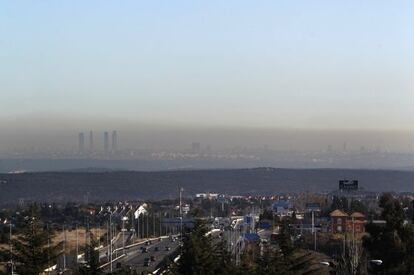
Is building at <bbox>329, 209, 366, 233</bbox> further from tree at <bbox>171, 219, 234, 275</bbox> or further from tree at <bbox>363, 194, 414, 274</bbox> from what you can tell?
tree at <bbox>171, 219, 234, 275</bbox>

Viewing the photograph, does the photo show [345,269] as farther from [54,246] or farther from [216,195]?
[216,195]

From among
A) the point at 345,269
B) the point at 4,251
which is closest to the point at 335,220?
the point at 345,269

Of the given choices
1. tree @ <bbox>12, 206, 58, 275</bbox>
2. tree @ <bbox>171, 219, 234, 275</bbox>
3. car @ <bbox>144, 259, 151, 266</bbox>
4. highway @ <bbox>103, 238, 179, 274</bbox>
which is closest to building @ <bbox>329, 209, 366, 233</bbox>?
highway @ <bbox>103, 238, 179, 274</bbox>

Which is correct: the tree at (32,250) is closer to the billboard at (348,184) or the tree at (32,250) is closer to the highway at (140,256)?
the highway at (140,256)

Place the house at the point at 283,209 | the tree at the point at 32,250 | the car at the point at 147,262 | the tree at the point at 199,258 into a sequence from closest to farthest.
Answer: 1. the tree at the point at 32,250
2. the tree at the point at 199,258
3. the car at the point at 147,262
4. the house at the point at 283,209

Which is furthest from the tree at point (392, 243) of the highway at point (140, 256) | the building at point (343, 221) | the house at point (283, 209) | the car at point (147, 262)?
the house at point (283, 209)

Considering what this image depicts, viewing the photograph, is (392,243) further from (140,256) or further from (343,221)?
(343,221)

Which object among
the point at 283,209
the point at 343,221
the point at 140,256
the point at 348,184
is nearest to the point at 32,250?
the point at 140,256

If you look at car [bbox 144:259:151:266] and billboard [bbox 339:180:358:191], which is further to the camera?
billboard [bbox 339:180:358:191]

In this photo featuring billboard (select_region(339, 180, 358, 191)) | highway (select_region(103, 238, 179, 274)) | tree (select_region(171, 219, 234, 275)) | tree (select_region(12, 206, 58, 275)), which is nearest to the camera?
tree (select_region(12, 206, 58, 275))
